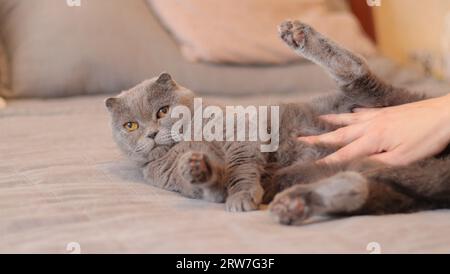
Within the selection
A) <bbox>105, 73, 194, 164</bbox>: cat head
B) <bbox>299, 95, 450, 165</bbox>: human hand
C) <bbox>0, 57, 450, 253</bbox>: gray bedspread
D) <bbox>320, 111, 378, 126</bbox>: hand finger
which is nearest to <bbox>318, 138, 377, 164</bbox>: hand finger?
<bbox>299, 95, 450, 165</bbox>: human hand

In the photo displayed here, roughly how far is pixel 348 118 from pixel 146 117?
18.7 inches

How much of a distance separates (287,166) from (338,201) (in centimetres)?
29

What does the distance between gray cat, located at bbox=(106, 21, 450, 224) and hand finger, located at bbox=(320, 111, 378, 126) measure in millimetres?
17

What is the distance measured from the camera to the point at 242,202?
1007 millimetres

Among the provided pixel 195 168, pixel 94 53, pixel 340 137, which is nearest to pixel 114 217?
pixel 195 168

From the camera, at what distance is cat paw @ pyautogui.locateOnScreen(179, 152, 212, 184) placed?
0.98 meters

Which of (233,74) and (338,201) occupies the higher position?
(233,74)

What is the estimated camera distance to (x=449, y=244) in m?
0.81

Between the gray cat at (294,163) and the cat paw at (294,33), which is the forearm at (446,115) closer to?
the gray cat at (294,163)
